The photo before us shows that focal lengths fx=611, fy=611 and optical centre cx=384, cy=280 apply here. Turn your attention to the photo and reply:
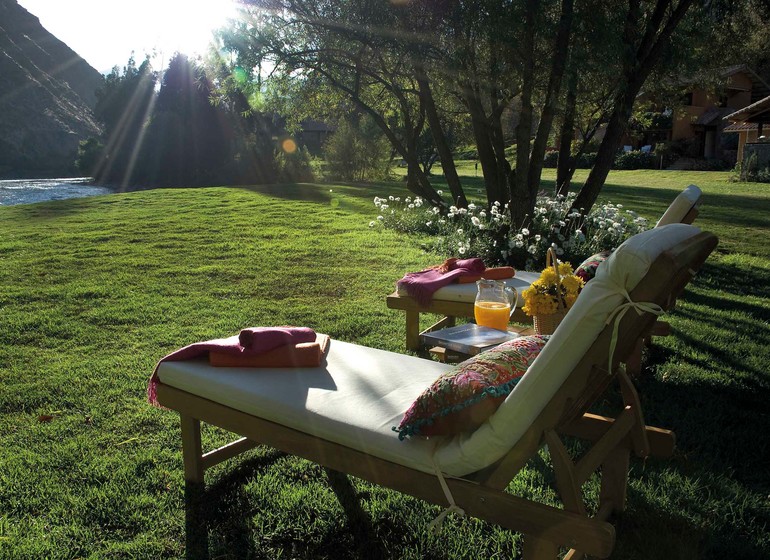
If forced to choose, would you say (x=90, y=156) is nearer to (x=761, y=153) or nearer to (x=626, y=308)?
(x=761, y=153)

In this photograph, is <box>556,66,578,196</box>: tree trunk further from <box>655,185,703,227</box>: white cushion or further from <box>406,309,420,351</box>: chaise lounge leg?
<box>406,309,420,351</box>: chaise lounge leg

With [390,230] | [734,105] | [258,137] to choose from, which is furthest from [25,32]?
[390,230]

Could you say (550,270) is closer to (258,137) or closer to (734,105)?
(258,137)

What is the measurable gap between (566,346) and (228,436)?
2.36m

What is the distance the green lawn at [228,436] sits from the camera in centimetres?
263

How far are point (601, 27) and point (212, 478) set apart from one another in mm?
6264

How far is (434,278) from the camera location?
489cm

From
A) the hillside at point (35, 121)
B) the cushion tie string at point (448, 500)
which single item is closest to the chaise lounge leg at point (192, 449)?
the cushion tie string at point (448, 500)

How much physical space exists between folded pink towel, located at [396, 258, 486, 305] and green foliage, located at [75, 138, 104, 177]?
3315 cm

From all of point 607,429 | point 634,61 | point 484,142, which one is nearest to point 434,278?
point 607,429

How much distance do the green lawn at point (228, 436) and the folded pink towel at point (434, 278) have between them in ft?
2.19

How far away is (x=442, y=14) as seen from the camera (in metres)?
7.58

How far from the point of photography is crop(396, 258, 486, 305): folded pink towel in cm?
473

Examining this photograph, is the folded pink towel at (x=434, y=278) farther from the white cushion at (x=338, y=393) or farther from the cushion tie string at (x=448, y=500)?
the cushion tie string at (x=448, y=500)
